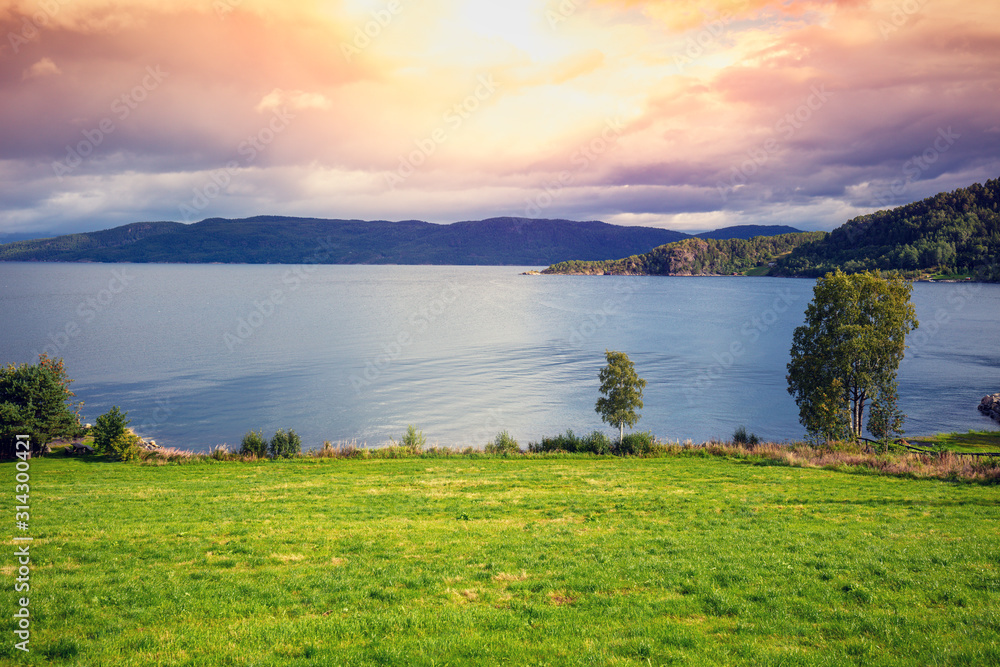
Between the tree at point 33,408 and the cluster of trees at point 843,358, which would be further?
the cluster of trees at point 843,358

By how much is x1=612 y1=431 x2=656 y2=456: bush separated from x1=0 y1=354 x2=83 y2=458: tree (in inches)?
1664

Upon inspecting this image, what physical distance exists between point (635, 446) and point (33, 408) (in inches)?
1770

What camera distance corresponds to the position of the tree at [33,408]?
3628cm

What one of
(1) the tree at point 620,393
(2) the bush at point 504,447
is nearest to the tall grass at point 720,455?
(2) the bush at point 504,447

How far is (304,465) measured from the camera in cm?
3738

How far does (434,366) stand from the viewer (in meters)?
88.1

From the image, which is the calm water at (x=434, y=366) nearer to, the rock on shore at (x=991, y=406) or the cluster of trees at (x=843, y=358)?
the rock on shore at (x=991, y=406)

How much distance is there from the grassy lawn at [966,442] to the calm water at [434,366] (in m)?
7.08

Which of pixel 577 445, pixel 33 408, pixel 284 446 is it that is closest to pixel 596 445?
pixel 577 445

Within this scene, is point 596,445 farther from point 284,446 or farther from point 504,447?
point 284,446

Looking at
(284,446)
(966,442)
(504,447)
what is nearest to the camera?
(284,446)

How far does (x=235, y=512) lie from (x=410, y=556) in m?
9.75

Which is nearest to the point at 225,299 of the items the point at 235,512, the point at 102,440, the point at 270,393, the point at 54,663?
the point at 270,393

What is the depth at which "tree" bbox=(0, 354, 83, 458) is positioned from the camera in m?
36.3
